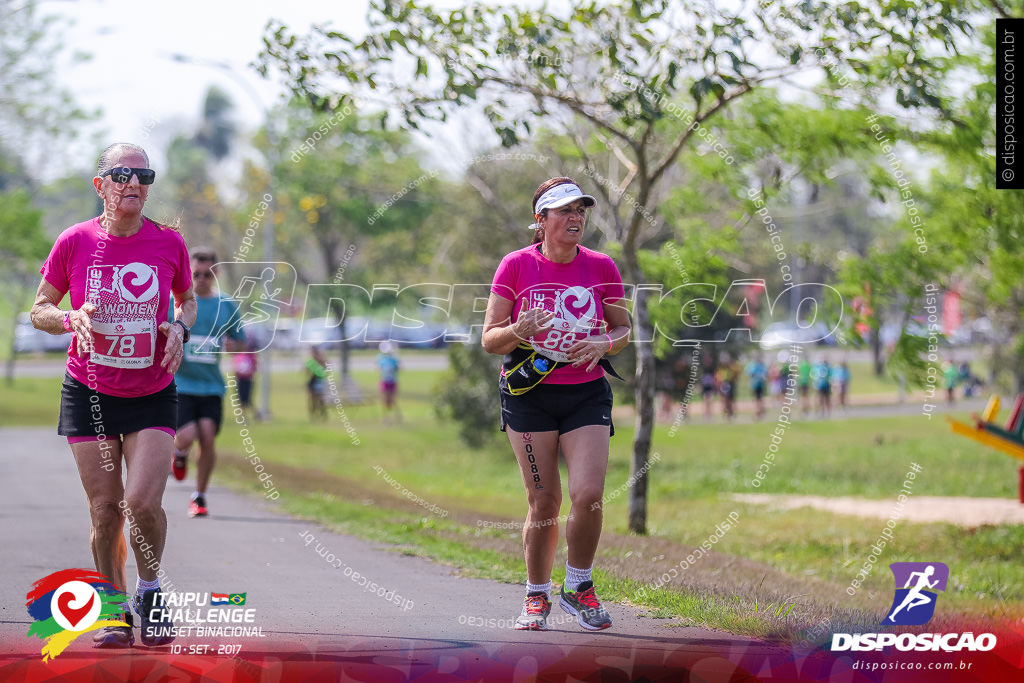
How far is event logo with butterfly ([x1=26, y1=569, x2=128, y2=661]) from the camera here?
191 inches

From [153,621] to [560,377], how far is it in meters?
2.10

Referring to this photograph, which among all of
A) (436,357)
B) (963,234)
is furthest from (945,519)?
(436,357)

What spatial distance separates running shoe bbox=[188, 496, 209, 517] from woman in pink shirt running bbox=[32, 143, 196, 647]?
453cm

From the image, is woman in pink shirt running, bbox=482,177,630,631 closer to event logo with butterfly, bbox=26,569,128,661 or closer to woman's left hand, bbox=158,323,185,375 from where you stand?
woman's left hand, bbox=158,323,185,375

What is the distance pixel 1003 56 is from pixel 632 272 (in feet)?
10.8

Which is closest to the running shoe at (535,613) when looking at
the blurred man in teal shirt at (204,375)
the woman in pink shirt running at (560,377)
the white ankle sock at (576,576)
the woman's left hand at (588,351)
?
the woman in pink shirt running at (560,377)

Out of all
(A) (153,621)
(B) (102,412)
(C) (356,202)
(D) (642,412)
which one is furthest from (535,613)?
(C) (356,202)

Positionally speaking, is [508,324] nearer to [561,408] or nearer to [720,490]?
[561,408]

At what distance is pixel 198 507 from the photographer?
30.8ft

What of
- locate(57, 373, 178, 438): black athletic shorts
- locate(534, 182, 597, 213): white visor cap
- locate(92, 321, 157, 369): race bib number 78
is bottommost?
locate(57, 373, 178, 438): black athletic shorts

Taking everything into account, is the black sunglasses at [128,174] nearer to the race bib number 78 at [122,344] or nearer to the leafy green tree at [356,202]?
the race bib number 78 at [122,344]

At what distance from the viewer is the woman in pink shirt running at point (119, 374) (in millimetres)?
4785

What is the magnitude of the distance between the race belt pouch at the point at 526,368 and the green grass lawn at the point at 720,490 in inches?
57.9

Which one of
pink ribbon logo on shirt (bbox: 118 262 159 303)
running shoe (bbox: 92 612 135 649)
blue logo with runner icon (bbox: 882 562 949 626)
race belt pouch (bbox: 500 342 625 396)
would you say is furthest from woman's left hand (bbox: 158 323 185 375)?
blue logo with runner icon (bbox: 882 562 949 626)
